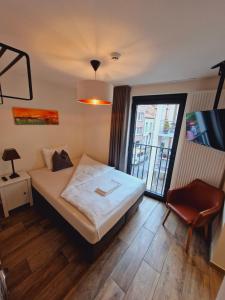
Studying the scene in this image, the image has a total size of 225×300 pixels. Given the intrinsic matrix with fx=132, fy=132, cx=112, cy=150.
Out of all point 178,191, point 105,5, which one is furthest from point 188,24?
point 178,191

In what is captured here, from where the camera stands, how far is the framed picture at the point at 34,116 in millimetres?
2410

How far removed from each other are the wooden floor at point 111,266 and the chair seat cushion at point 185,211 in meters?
0.38

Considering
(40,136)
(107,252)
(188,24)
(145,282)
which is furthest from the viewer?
(40,136)

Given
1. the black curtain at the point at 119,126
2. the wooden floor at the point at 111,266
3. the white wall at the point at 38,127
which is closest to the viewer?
the wooden floor at the point at 111,266

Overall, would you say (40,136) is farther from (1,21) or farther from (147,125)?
(147,125)

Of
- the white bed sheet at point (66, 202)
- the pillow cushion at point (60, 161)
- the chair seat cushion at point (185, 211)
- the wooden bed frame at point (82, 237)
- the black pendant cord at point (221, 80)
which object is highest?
the black pendant cord at point (221, 80)

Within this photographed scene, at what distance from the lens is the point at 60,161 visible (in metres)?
2.79

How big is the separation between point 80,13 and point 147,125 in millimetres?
2391

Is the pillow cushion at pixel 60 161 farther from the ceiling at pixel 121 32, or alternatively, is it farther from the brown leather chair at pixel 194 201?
the brown leather chair at pixel 194 201

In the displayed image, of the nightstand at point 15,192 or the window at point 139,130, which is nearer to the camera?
the nightstand at point 15,192

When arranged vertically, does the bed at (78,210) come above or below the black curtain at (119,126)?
below

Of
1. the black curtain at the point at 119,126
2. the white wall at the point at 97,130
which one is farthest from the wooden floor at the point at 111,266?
the white wall at the point at 97,130

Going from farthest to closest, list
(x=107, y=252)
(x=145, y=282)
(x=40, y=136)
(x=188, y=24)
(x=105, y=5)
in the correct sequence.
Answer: (x=40, y=136) → (x=107, y=252) → (x=145, y=282) → (x=188, y=24) → (x=105, y=5)

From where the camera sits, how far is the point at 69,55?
4.99ft
